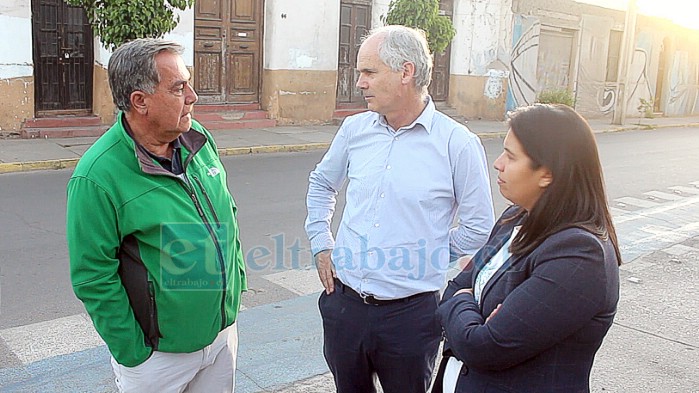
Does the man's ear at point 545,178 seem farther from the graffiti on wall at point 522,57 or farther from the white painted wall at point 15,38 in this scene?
the graffiti on wall at point 522,57

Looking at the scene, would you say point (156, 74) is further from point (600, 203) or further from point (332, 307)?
point (600, 203)

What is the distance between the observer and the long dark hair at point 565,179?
1907mm

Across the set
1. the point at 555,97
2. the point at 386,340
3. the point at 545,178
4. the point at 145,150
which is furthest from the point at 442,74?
the point at 545,178

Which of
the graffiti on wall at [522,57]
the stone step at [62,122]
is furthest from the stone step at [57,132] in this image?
the graffiti on wall at [522,57]

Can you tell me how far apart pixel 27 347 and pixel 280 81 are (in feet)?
40.3

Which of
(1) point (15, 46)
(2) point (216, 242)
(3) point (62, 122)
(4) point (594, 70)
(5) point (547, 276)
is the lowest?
(3) point (62, 122)

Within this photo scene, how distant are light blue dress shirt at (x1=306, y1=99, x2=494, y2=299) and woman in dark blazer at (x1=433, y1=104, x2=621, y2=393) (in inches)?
24.5

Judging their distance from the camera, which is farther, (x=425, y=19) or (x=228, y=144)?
(x=425, y=19)

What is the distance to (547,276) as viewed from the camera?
1.85 metres

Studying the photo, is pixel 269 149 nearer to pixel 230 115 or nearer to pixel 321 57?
pixel 230 115

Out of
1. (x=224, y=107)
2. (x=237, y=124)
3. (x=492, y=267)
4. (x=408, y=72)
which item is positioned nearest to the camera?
(x=492, y=267)

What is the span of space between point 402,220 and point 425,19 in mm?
13615

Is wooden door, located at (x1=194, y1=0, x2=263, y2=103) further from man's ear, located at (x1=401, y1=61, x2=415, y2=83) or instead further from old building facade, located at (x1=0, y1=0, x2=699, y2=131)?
man's ear, located at (x1=401, y1=61, x2=415, y2=83)

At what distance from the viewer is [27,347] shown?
4.27 metres
